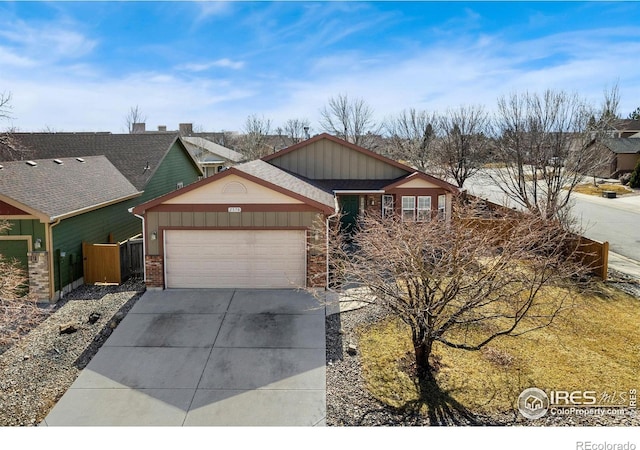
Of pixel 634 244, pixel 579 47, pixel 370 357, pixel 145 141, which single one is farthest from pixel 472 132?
pixel 370 357

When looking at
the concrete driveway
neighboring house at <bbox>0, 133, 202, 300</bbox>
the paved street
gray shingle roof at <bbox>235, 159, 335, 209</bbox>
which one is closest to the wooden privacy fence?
the concrete driveway

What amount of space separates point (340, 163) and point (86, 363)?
1304cm

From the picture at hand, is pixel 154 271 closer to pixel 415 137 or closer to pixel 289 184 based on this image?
pixel 289 184

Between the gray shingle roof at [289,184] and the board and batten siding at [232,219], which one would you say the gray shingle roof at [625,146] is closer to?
the gray shingle roof at [289,184]

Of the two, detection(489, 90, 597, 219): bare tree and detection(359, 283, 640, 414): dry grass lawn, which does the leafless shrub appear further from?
detection(489, 90, 597, 219): bare tree

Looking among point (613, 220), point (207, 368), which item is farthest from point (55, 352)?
point (613, 220)

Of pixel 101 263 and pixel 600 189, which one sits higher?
pixel 600 189

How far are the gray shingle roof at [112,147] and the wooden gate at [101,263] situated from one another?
6876mm

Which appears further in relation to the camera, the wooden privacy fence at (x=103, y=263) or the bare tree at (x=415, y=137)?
the bare tree at (x=415, y=137)

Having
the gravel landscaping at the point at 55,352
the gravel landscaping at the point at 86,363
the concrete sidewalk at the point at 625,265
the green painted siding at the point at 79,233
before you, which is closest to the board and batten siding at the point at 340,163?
the green painted siding at the point at 79,233

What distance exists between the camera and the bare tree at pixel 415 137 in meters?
36.5

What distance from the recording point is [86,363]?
904 centimetres

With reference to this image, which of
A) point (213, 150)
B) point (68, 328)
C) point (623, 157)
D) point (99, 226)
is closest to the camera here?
point (68, 328)

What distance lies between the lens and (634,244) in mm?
19734
